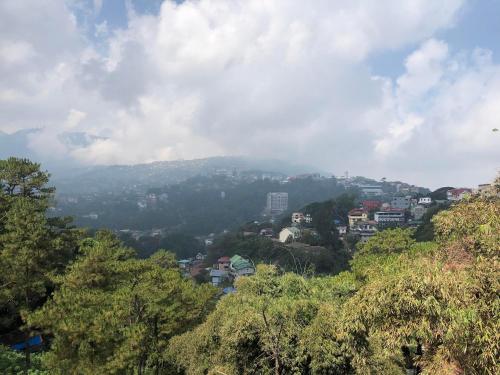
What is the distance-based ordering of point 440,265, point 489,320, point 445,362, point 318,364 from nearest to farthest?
point 489,320 < point 445,362 < point 440,265 < point 318,364

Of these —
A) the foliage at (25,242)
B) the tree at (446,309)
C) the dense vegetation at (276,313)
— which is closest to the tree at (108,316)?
the dense vegetation at (276,313)

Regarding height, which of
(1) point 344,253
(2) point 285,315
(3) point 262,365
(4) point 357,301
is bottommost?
(1) point 344,253

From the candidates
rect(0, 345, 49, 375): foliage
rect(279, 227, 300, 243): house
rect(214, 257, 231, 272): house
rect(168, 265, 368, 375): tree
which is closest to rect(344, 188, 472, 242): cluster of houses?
rect(279, 227, 300, 243): house

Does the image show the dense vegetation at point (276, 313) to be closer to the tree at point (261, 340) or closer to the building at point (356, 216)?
the tree at point (261, 340)

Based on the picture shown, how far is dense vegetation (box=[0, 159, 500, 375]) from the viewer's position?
21.6 ft

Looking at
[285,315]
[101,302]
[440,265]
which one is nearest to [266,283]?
[285,315]

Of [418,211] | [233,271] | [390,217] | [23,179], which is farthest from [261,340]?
[418,211]

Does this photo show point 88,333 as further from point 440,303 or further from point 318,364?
point 440,303

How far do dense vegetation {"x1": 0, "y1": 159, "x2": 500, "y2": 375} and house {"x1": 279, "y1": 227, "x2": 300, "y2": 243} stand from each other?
65671 mm

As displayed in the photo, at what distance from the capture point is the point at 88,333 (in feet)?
36.7

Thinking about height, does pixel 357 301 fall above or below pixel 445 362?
above

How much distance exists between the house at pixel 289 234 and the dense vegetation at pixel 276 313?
215 ft

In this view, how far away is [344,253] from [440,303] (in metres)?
66.9

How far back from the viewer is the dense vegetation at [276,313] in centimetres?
659
